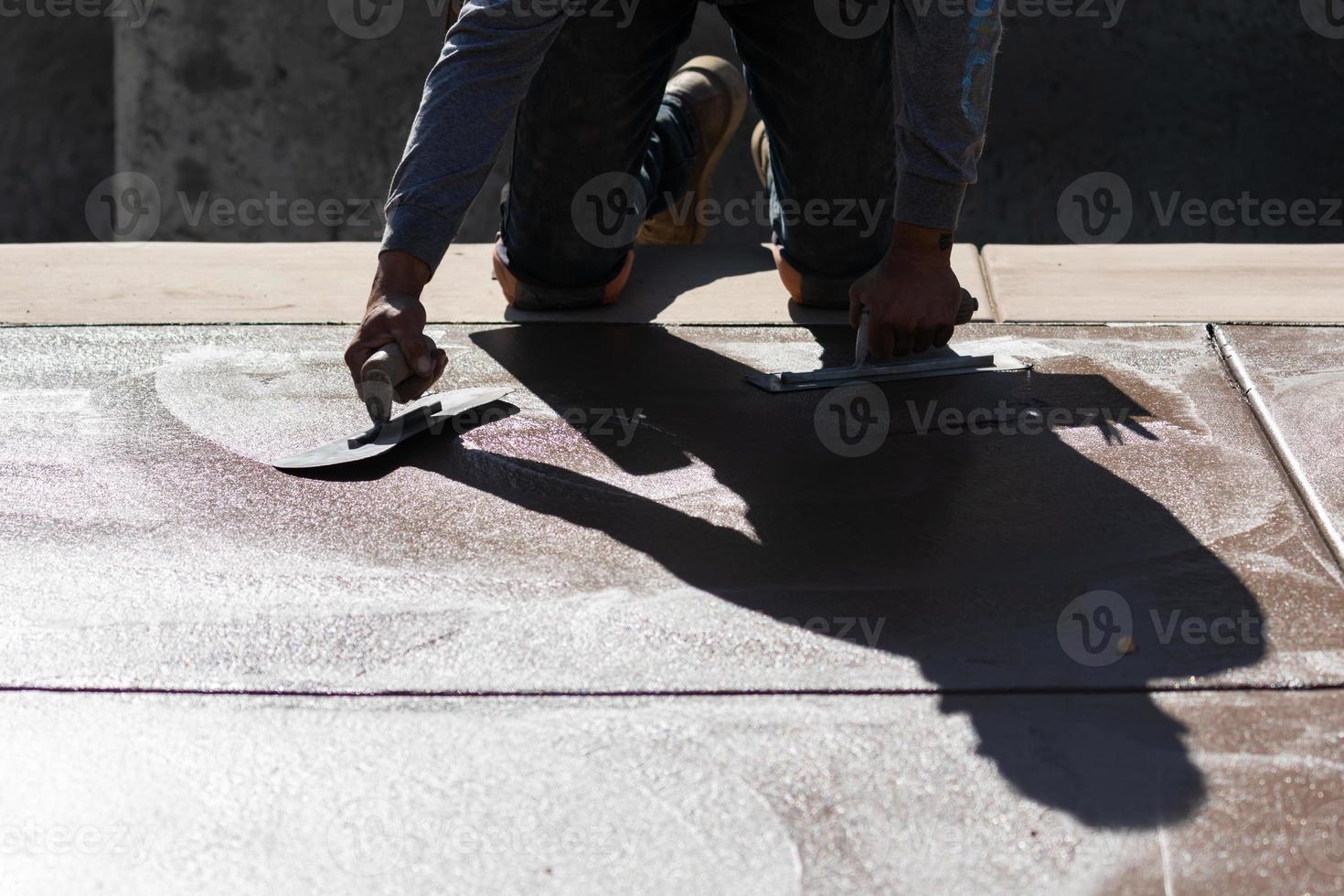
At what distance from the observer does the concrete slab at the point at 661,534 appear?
4.42ft

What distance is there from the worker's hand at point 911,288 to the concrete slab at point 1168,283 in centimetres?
49

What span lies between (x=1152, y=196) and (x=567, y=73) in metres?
2.39

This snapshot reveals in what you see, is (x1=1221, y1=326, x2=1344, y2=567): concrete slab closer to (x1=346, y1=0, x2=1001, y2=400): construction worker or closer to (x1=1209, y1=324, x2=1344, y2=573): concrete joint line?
(x1=1209, y1=324, x2=1344, y2=573): concrete joint line

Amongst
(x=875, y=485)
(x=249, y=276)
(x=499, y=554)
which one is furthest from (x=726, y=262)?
(x=499, y=554)

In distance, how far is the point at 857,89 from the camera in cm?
258

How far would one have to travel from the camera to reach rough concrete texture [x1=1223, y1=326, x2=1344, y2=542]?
5.86ft

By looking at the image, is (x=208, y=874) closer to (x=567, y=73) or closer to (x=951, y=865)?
(x=951, y=865)

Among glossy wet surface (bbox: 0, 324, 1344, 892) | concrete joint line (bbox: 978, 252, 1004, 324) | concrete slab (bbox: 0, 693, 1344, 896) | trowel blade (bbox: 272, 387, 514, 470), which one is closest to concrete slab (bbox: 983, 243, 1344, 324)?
concrete joint line (bbox: 978, 252, 1004, 324)

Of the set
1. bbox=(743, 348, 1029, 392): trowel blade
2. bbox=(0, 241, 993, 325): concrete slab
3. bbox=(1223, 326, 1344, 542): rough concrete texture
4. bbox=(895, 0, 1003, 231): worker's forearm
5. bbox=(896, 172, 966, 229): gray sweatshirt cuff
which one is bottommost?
bbox=(0, 241, 993, 325): concrete slab

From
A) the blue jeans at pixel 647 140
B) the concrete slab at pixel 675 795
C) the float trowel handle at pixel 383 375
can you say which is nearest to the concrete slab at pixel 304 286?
the blue jeans at pixel 647 140

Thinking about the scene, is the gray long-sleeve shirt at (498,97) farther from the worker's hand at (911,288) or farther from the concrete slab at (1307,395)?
the concrete slab at (1307,395)

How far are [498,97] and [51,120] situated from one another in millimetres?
3335

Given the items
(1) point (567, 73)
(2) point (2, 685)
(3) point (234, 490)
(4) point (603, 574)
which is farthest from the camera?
(1) point (567, 73)

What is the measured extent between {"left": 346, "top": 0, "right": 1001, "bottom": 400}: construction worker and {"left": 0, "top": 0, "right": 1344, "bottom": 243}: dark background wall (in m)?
1.56
